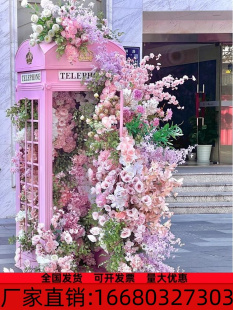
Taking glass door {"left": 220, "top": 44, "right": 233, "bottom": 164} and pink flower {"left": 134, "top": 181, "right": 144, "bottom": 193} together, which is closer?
pink flower {"left": 134, "top": 181, "right": 144, "bottom": 193}

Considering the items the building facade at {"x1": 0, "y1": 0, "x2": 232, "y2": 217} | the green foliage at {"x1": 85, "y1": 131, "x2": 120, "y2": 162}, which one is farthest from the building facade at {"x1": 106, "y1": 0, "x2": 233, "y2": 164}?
the green foliage at {"x1": 85, "y1": 131, "x2": 120, "y2": 162}

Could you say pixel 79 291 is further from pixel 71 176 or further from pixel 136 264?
pixel 71 176

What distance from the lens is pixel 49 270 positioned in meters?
6.80

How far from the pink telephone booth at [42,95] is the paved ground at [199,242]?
1.33 m

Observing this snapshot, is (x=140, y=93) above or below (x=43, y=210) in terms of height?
above

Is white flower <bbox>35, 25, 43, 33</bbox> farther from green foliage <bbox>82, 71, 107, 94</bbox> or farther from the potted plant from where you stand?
the potted plant

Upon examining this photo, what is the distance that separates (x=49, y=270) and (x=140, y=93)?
1.76 meters

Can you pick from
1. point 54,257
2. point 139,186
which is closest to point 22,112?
point 54,257

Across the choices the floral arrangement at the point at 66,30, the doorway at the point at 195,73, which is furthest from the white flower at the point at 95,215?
the doorway at the point at 195,73

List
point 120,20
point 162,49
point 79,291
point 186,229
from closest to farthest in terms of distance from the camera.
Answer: point 79,291
point 186,229
point 120,20
point 162,49

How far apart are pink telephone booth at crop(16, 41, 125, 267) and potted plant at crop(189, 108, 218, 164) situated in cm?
1165

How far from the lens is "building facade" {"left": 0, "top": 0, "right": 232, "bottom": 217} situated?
11969mm

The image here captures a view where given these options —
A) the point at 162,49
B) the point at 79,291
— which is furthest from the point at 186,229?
the point at 162,49

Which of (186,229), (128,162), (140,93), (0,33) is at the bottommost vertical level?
(186,229)
